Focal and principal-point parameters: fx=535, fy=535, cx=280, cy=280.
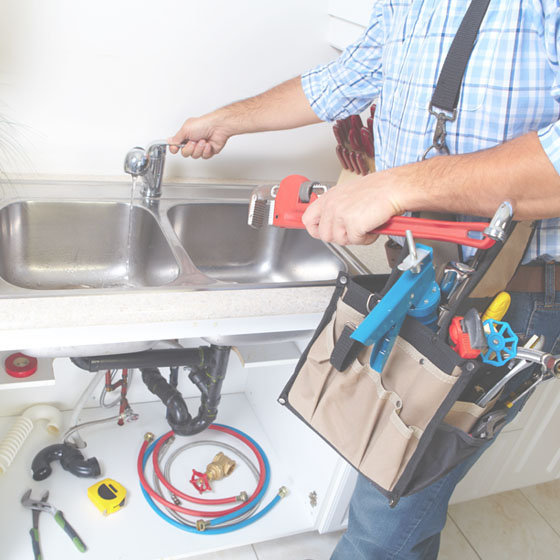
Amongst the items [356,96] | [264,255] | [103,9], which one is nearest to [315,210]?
[356,96]

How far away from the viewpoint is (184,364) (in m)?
1.29

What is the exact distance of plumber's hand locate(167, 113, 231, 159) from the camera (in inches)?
50.2

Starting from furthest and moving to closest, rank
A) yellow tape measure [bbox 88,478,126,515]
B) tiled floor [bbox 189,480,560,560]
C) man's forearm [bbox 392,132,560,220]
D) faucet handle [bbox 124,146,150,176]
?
tiled floor [bbox 189,480,560,560] < yellow tape measure [bbox 88,478,126,515] < faucet handle [bbox 124,146,150,176] < man's forearm [bbox 392,132,560,220]

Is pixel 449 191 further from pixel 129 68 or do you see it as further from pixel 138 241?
pixel 129 68

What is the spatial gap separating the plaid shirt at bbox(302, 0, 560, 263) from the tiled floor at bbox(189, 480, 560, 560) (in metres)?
1.17

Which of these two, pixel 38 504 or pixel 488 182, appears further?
pixel 38 504

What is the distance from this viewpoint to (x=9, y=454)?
148 centimetres

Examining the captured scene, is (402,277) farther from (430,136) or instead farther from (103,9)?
(103,9)

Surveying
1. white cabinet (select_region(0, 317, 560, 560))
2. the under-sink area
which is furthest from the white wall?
white cabinet (select_region(0, 317, 560, 560))

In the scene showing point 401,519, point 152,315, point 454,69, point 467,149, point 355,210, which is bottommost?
point 401,519

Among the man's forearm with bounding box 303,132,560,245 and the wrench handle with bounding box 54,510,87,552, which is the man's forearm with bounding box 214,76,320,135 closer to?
the man's forearm with bounding box 303,132,560,245

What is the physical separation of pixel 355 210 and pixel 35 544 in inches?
47.0

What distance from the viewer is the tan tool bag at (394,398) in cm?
78

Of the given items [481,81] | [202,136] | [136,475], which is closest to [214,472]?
[136,475]
